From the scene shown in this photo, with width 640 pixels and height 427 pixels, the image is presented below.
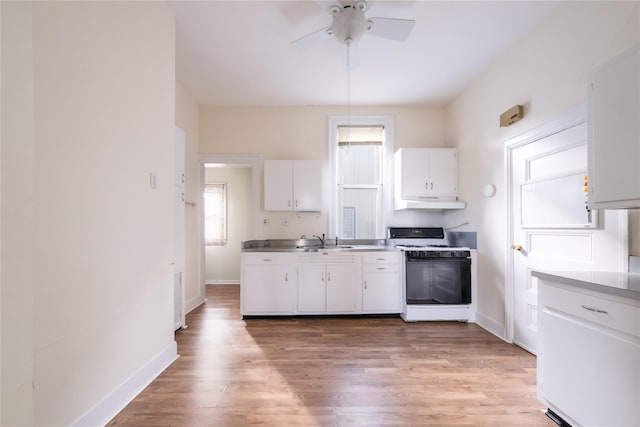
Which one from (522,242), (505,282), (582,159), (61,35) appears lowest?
(505,282)

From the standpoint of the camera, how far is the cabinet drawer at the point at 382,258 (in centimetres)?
343

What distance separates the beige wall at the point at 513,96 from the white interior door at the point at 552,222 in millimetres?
144

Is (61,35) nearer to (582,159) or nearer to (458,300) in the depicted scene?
(582,159)

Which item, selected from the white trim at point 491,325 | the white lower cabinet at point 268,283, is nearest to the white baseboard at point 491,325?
the white trim at point 491,325

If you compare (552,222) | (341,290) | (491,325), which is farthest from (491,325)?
(341,290)

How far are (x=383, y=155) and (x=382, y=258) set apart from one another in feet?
5.19

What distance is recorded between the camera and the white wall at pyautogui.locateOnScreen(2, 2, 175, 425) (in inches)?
27.1

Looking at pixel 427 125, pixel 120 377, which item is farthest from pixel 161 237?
pixel 427 125

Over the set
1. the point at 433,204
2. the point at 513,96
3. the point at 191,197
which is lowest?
the point at 433,204

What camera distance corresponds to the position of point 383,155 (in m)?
4.12

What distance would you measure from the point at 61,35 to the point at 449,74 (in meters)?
3.45

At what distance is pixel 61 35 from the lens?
1.40 meters

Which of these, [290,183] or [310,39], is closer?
[310,39]

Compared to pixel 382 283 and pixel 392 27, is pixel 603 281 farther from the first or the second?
pixel 382 283
